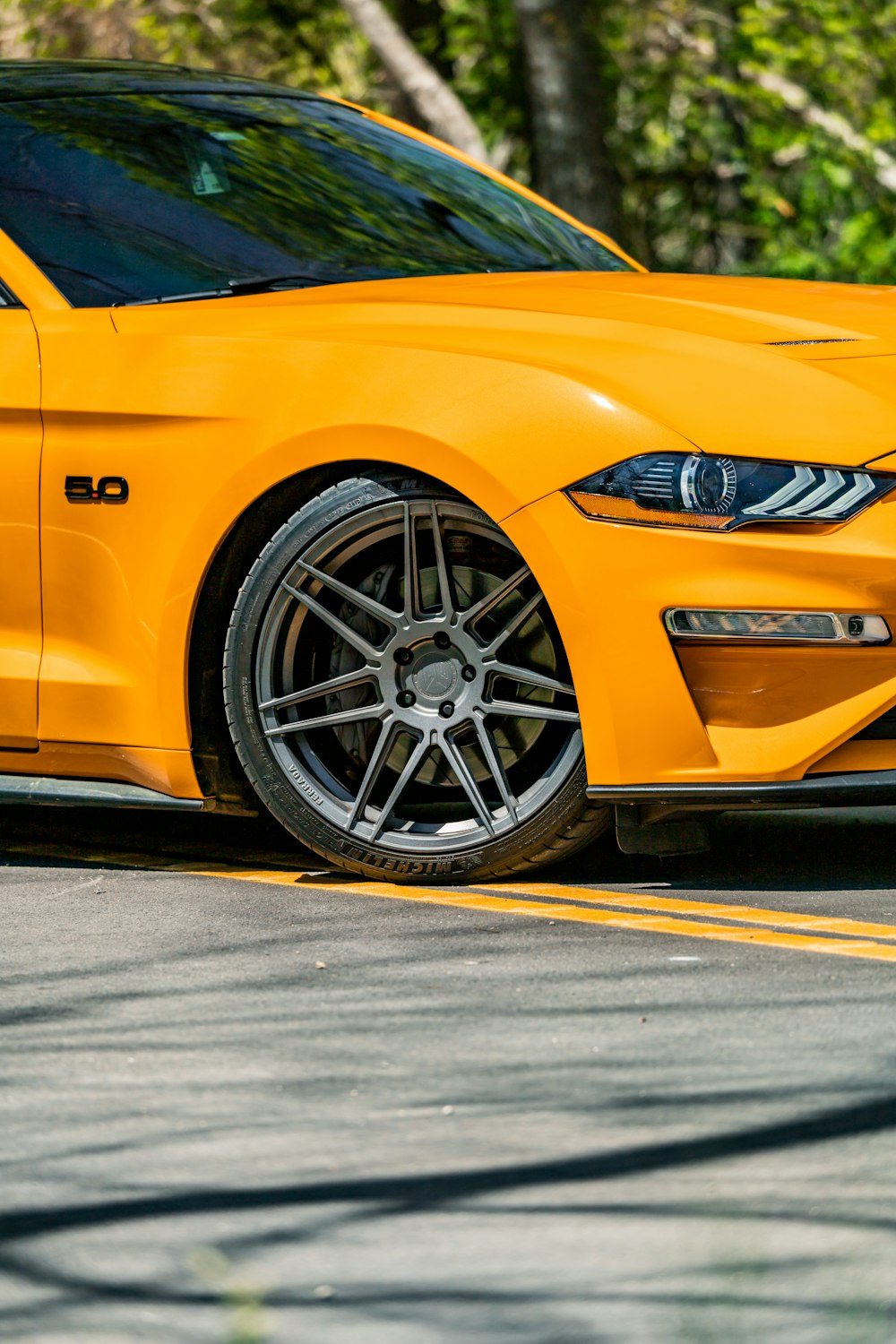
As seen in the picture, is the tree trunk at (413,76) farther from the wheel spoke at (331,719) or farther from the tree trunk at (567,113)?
the wheel spoke at (331,719)

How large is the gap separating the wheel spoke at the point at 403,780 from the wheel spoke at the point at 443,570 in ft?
0.91

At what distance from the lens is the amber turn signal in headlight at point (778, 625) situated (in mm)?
4039

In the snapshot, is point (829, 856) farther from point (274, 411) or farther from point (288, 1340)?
point (288, 1340)

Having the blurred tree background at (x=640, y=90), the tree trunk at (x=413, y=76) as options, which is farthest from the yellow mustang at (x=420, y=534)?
the tree trunk at (x=413, y=76)

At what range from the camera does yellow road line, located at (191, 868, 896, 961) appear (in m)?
3.94

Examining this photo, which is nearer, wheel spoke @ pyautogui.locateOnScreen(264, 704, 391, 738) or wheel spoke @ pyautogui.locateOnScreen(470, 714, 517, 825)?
wheel spoke @ pyautogui.locateOnScreen(470, 714, 517, 825)

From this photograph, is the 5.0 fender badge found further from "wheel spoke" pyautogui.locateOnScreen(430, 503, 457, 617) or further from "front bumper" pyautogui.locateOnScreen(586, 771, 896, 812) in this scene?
"front bumper" pyautogui.locateOnScreen(586, 771, 896, 812)

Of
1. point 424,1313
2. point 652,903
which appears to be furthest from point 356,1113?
point 652,903

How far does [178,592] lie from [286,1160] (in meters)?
1.85

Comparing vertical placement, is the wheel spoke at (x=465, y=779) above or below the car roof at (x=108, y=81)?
below

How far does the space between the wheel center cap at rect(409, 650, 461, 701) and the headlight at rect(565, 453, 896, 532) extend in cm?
55

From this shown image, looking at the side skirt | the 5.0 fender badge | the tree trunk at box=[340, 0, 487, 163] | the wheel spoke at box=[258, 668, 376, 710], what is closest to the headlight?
the wheel spoke at box=[258, 668, 376, 710]

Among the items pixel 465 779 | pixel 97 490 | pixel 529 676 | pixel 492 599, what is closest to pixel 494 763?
pixel 465 779

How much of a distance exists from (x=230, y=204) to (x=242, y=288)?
1.40ft
